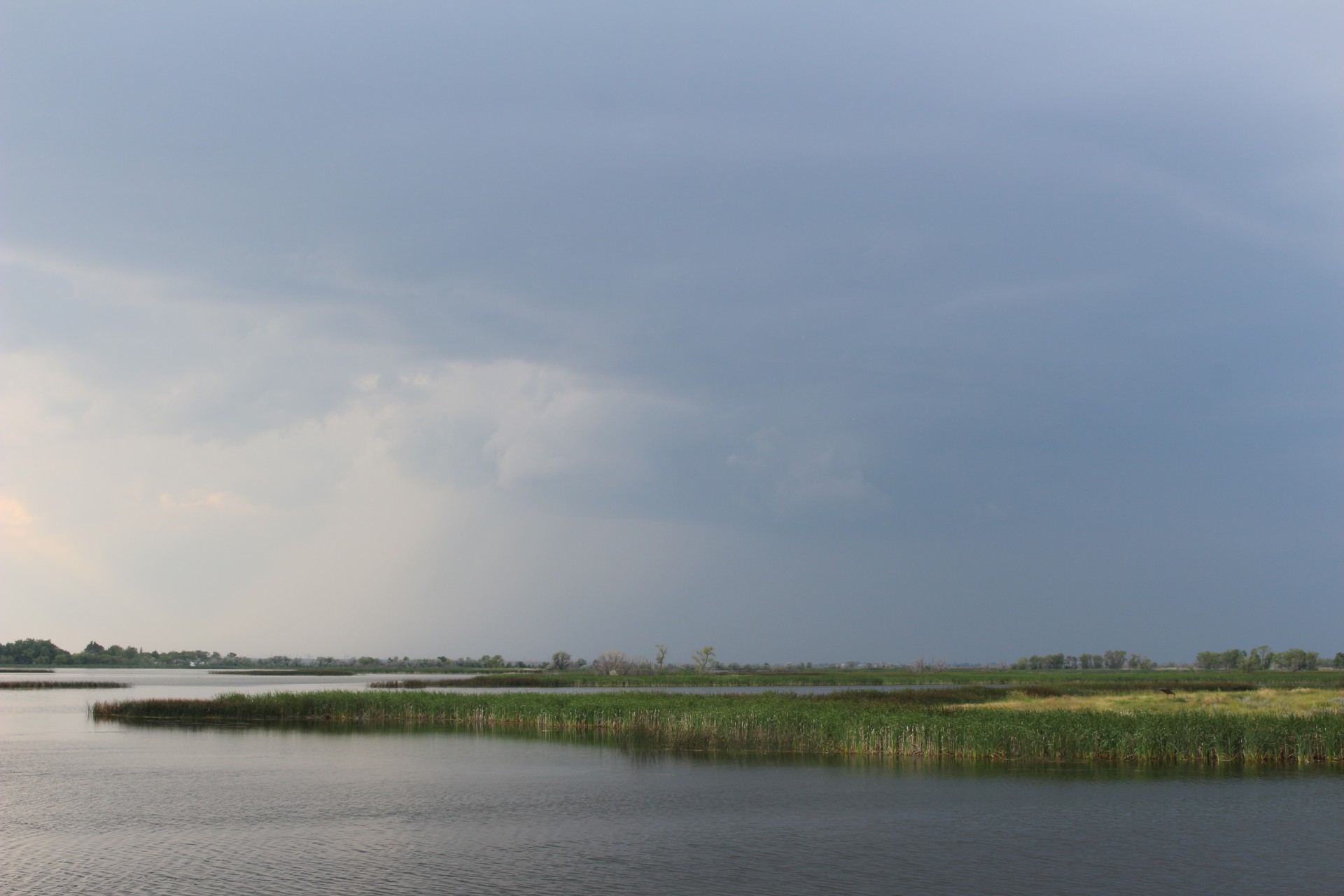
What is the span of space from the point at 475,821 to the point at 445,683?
286 ft

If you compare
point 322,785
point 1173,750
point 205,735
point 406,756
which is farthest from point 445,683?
point 1173,750

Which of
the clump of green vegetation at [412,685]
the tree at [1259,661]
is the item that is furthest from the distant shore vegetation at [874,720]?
the tree at [1259,661]

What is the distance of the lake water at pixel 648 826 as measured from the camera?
19.2 m

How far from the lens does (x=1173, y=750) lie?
1412 inches

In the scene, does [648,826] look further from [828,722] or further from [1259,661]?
[1259,661]

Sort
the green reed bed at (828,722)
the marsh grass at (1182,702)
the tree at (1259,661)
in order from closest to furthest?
the green reed bed at (828,722) → the marsh grass at (1182,702) → the tree at (1259,661)

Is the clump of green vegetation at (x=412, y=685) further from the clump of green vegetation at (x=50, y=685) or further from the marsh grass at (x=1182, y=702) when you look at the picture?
the marsh grass at (x=1182, y=702)

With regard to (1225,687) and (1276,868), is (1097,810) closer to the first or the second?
(1276,868)

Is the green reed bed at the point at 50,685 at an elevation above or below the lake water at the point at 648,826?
below

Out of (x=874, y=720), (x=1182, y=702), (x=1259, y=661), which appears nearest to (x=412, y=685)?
(x=874, y=720)

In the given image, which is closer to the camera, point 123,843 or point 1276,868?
point 1276,868

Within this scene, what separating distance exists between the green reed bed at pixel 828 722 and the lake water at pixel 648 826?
2.35m

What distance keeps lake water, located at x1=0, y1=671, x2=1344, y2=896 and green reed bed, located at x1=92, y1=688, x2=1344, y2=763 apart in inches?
92.4

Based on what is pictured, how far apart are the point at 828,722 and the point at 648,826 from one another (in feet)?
59.9
